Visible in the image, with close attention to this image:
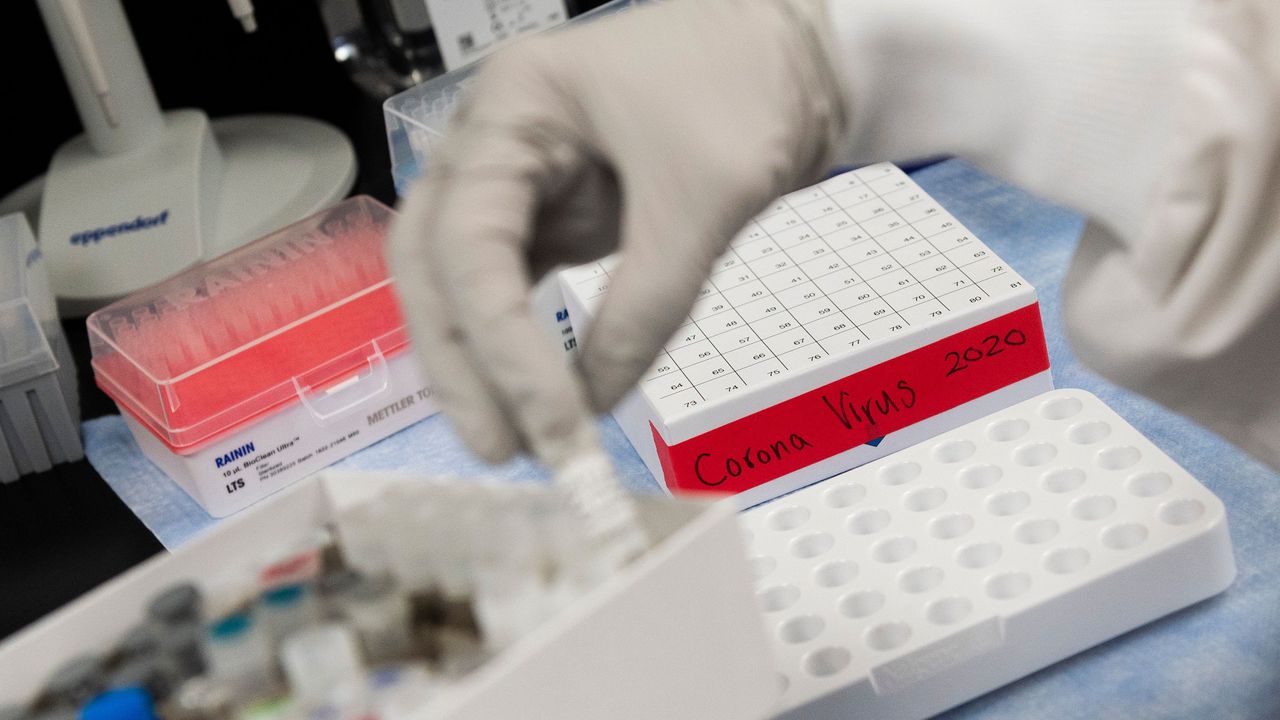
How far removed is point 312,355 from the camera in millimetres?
901

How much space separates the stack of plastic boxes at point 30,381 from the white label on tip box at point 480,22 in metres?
0.42

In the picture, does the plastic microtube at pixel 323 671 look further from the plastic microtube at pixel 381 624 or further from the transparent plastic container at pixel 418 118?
the transparent plastic container at pixel 418 118

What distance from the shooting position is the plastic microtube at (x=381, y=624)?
0.46 m

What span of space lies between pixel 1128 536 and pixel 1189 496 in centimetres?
4

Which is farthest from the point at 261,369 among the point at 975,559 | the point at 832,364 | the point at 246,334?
the point at 975,559

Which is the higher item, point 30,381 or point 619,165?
point 619,165

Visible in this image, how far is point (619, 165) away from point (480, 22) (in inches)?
28.0

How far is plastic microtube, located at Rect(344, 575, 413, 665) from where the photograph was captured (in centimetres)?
46

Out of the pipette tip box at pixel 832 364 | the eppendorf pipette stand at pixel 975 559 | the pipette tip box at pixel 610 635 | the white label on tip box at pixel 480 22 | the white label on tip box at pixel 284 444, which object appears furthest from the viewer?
the white label on tip box at pixel 480 22

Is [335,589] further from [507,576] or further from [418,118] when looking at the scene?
[418,118]

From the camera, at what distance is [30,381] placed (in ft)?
3.05

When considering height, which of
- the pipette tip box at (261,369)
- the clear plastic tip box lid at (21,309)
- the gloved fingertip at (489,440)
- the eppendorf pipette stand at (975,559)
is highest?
the gloved fingertip at (489,440)

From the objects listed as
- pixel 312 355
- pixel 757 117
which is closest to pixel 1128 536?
pixel 757 117

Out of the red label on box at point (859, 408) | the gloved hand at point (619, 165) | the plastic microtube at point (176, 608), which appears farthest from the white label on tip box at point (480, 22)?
the plastic microtube at point (176, 608)
